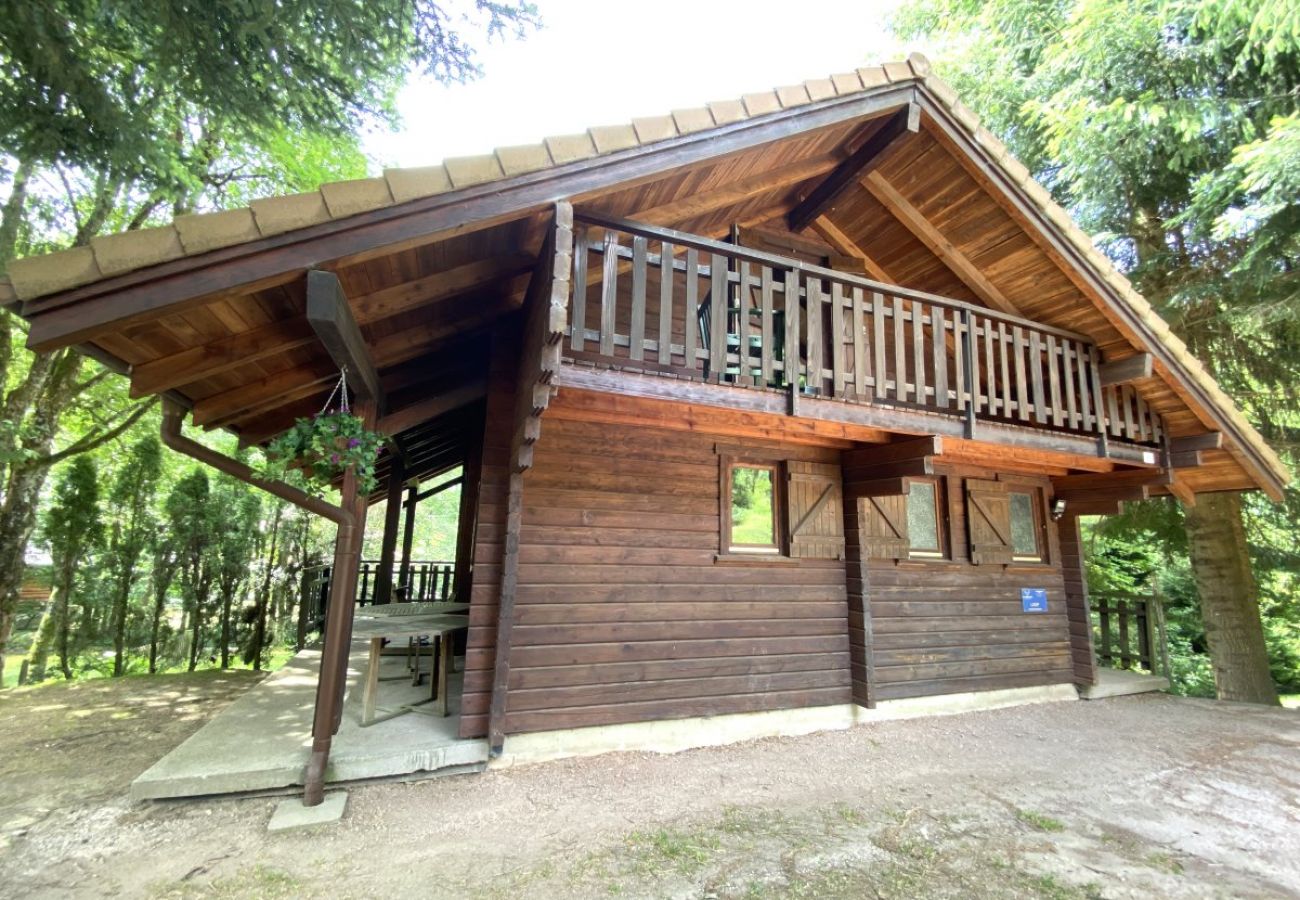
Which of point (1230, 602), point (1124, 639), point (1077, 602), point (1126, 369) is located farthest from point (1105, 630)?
point (1126, 369)

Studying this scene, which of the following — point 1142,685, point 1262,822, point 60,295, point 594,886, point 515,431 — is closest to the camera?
point 60,295

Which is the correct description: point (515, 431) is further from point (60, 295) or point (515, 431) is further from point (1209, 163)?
point (1209, 163)

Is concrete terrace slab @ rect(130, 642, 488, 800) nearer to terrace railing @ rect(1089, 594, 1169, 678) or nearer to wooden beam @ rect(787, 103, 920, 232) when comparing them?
wooden beam @ rect(787, 103, 920, 232)

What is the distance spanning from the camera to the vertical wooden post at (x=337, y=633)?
364 centimetres

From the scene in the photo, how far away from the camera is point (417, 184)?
10.2 feet

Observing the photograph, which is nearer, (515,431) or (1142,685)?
(515,431)

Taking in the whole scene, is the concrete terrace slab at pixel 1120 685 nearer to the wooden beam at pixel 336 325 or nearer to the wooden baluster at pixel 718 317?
the wooden baluster at pixel 718 317

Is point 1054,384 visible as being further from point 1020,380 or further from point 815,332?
point 815,332

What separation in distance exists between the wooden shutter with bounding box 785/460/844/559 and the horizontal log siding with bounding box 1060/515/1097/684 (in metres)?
3.77

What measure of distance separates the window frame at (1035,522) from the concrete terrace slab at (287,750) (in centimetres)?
665

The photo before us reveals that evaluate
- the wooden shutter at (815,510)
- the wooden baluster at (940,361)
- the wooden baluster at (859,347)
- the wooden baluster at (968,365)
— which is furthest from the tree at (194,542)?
the wooden baluster at (968,365)

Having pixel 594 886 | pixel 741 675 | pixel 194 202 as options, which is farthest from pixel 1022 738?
pixel 194 202

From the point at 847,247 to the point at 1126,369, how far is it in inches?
121

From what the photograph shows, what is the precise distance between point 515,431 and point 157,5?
3.30 meters
